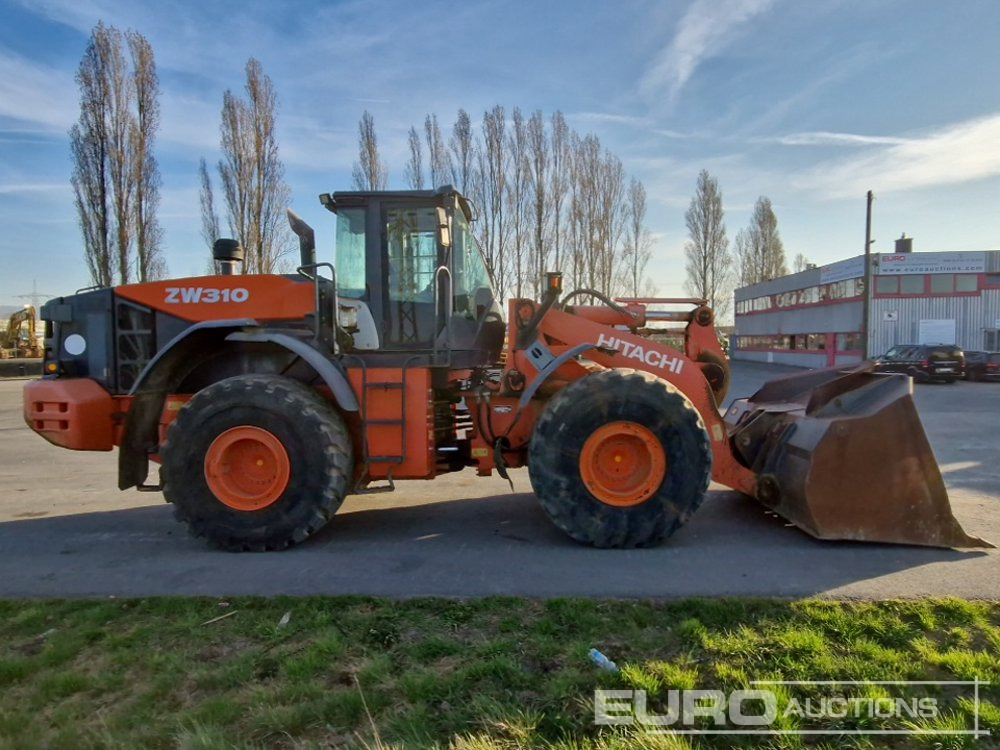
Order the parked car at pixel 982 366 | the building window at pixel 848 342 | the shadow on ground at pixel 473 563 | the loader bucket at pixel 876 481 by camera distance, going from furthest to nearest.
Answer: the building window at pixel 848 342, the parked car at pixel 982 366, the loader bucket at pixel 876 481, the shadow on ground at pixel 473 563

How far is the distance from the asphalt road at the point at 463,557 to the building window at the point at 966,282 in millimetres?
32487

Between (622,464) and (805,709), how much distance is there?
246 centimetres

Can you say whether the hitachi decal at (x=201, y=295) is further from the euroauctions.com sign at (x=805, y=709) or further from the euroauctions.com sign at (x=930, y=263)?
the euroauctions.com sign at (x=930, y=263)

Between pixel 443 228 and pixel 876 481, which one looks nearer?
pixel 876 481

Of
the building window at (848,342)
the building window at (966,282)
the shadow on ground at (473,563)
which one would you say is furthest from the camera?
the building window at (848,342)

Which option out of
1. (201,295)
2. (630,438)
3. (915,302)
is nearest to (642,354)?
(630,438)

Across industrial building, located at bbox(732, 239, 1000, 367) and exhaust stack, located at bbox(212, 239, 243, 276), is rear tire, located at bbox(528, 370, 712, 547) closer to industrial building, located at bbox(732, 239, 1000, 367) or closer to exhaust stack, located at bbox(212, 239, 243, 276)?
exhaust stack, located at bbox(212, 239, 243, 276)

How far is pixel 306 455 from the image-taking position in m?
4.85

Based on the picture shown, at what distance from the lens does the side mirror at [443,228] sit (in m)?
5.32

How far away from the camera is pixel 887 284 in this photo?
1321 inches

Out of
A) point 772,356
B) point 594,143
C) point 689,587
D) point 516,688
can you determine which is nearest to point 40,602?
point 516,688

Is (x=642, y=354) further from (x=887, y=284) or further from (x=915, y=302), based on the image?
(x=915, y=302)

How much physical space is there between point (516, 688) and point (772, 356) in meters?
48.9

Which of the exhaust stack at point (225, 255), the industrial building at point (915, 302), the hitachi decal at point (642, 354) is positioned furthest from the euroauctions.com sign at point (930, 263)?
the exhaust stack at point (225, 255)
